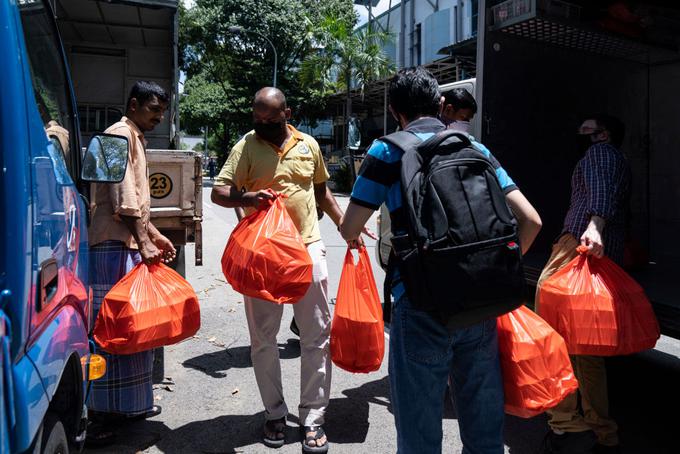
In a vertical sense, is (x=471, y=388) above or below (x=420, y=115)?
below

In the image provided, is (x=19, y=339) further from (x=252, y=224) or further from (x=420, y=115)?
(x=252, y=224)

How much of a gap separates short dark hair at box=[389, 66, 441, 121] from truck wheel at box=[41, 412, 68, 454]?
5.30ft

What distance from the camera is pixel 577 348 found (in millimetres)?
3061

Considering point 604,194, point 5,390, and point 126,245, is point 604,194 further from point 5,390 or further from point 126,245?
point 5,390

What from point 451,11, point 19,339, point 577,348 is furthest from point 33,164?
point 451,11

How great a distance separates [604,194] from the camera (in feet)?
10.7

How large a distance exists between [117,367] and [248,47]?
107 ft

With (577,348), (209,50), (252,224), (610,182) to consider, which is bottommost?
(577,348)

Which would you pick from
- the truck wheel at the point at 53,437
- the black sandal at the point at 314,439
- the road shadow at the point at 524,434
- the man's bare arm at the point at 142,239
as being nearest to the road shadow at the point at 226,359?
the black sandal at the point at 314,439

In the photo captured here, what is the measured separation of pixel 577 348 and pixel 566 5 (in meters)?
2.60

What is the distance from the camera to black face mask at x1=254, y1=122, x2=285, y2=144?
3.45 meters

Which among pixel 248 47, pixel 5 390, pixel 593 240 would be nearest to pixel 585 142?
pixel 593 240

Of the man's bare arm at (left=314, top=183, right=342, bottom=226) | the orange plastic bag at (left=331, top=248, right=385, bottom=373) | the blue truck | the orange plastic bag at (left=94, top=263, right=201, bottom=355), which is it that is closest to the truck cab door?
the blue truck

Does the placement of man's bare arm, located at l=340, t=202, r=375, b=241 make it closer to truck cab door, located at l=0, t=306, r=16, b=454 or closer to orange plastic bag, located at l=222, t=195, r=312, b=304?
orange plastic bag, located at l=222, t=195, r=312, b=304
